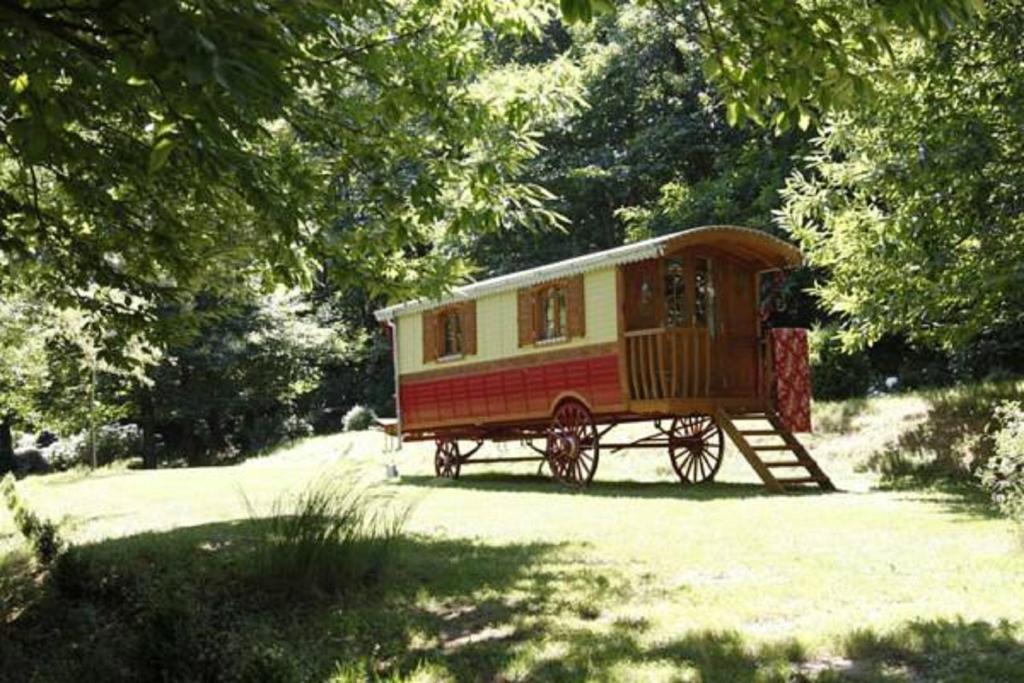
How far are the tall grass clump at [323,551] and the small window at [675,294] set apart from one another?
7.10 meters

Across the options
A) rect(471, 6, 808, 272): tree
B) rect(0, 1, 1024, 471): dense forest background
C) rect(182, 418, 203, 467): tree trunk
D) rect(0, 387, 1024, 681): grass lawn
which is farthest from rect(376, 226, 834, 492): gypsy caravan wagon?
rect(182, 418, 203, 467): tree trunk

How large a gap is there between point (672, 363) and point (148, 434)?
22.7 meters

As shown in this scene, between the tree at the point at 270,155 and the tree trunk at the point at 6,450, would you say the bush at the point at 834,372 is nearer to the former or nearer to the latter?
the tree at the point at 270,155

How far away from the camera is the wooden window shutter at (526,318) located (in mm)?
14617

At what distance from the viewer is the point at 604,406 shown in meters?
13.3

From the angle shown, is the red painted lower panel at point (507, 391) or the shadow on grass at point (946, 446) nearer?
the shadow on grass at point (946, 446)

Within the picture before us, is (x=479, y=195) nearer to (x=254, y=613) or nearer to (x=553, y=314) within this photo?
(x=254, y=613)

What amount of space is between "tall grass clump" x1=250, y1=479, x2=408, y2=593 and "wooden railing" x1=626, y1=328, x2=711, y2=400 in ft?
20.5

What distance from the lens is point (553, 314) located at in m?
14.4

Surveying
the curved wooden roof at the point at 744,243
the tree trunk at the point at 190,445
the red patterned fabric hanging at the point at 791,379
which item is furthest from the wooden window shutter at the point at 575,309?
the tree trunk at the point at 190,445

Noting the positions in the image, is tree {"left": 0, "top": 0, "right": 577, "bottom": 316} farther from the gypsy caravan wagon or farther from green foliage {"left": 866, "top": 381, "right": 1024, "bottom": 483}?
green foliage {"left": 866, "top": 381, "right": 1024, "bottom": 483}

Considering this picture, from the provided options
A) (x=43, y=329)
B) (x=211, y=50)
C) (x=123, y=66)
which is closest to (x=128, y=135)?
(x=123, y=66)

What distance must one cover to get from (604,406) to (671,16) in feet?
27.5

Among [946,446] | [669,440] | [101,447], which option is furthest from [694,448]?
[101,447]
